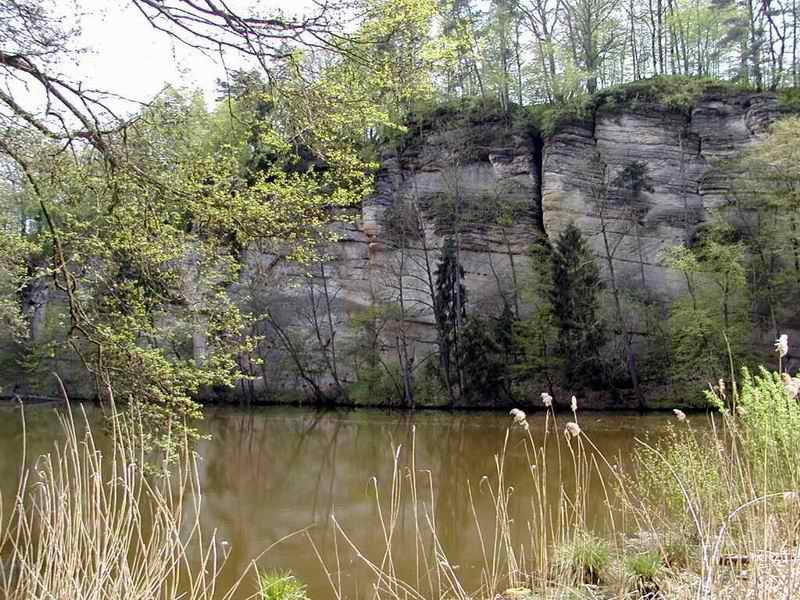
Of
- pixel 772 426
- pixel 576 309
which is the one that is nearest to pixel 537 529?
pixel 772 426

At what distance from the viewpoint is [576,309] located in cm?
2109

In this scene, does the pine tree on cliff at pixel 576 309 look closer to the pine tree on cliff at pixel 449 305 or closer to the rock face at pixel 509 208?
the rock face at pixel 509 208

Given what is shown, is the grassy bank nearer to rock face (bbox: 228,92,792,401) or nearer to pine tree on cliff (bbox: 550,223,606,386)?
pine tree on cliff (bbox: 550,223,606,386)

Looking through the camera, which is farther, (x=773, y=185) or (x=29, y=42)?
(x=773, y=185)

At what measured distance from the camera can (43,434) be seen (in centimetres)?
1529

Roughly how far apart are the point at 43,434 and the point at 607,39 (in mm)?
23165

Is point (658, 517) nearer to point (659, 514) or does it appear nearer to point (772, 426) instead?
point (659, 514)

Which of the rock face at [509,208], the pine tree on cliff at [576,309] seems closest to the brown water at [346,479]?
the pine tree on cliff at [576,309]

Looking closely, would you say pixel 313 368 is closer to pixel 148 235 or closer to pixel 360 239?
pixel 360 239

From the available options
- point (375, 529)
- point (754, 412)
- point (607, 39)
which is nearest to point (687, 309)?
point (607, 39)

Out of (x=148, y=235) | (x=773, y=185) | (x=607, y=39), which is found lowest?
(x=148, y=235)

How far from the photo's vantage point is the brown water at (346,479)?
20.1 feet

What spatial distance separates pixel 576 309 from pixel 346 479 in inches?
506

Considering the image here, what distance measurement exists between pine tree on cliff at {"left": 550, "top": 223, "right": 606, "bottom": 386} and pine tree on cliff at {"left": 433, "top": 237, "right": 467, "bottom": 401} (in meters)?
3.48
